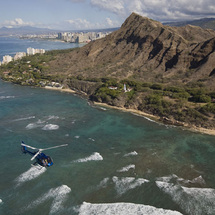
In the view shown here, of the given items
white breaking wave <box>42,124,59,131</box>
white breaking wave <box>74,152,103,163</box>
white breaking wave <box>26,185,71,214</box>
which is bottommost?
white breaking wave <box>26,185,71,214</box>

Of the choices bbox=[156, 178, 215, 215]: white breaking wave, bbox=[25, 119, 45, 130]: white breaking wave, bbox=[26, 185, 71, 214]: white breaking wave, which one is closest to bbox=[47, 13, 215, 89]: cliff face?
bbox=[25, 119, 45, 130]: white breaking wave

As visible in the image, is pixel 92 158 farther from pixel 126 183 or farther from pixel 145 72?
pixel 145 72

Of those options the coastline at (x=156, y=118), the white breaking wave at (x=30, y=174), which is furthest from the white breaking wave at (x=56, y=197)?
the coastline at (x=156, y=118)

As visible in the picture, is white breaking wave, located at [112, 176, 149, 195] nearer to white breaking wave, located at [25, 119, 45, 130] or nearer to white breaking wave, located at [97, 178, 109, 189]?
white breaking wave, located at [97, 178, 109, 189]

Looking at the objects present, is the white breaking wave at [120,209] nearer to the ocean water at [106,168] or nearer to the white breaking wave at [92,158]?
the ocean water at [106,168]

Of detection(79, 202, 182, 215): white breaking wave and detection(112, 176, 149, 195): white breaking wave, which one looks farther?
detection(112, 176, 149, 195): white breaking wave

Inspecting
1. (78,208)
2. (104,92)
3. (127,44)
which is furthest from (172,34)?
(78,208)

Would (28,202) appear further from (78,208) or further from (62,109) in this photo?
(62,109)
